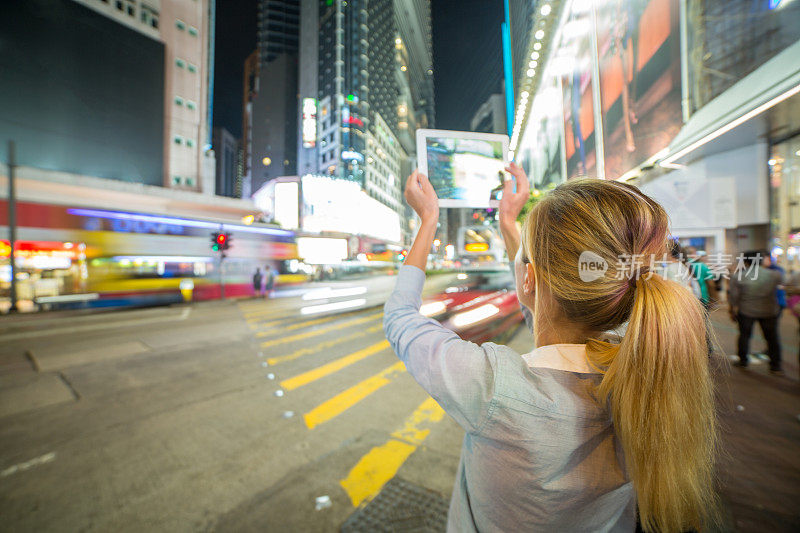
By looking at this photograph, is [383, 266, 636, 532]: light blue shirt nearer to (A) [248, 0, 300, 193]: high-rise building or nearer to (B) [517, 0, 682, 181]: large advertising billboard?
(B) [517, 0, 682, 181]: large advertising billboard

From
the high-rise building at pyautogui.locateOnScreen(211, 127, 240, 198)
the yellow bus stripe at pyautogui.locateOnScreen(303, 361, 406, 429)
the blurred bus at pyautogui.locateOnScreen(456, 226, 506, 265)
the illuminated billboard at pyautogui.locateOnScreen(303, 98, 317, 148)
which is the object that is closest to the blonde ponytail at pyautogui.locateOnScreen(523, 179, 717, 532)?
the yellow bus stripe at pyautogui.locateOnScreen(303, 361, 406, 429)

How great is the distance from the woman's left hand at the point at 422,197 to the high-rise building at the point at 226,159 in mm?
117709

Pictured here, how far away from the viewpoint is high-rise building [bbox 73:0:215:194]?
91.5 ft

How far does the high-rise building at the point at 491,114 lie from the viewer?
8081 cm

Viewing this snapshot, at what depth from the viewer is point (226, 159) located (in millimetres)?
103812

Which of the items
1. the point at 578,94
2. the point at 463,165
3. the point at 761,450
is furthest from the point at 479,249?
the point at 578,94

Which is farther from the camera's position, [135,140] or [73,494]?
[135,140]

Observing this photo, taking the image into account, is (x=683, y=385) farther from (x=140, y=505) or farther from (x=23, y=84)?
(x=23, y=84)

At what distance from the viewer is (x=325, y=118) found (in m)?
62.7

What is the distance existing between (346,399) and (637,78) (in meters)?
11.9

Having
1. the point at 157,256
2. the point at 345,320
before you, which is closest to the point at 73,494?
the point at 345,320

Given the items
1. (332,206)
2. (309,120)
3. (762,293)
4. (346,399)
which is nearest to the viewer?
(346,399)

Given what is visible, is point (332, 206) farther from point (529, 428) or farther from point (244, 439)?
point (529, 428)

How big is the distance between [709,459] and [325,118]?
69848mm
